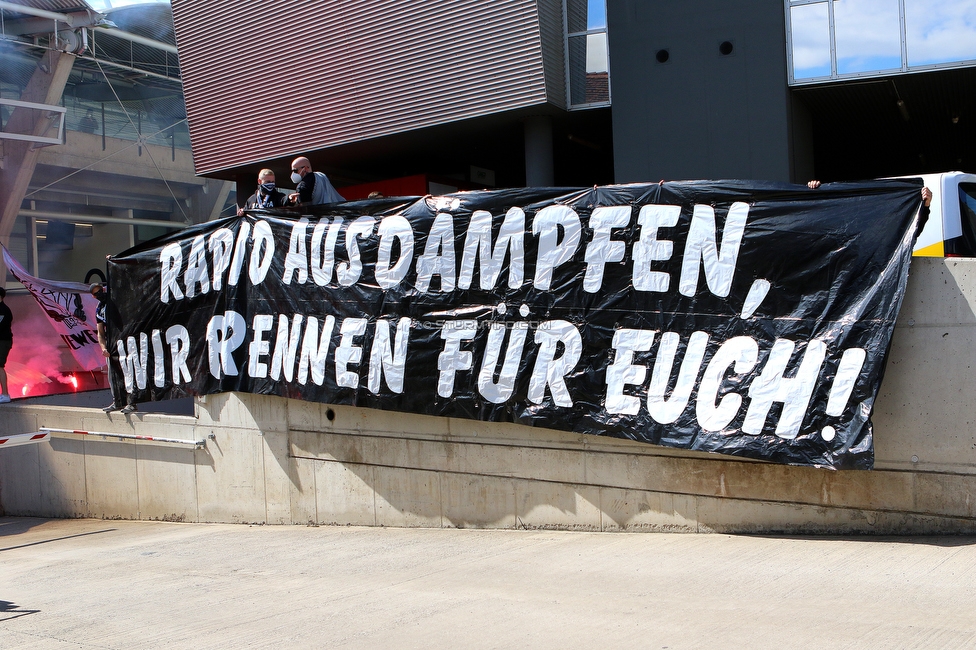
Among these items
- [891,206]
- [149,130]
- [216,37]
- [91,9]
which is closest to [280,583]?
[891,206]

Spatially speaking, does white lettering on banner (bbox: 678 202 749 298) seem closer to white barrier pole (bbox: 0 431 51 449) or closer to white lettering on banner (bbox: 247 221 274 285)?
white lettering on banner (bbox: 247 221 274 285)

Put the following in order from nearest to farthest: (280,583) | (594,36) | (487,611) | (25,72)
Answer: (487,611) < (280,583) < (594,36) < (25,72)

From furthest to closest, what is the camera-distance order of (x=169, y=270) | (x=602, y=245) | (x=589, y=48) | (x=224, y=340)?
(x=589, y=48)
(x=169, y=270)
(x=224, y=340)
(x=602, y=245)

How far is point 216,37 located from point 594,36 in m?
7.43

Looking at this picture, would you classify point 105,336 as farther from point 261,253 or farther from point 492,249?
point 492,249

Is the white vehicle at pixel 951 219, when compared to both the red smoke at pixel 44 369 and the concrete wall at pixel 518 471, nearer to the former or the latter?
the concrete wall at pixel 518 471

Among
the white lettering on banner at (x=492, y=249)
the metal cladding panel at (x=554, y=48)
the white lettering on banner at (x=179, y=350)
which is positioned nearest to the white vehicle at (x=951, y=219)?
the white lettering on banner at (x=492, y=249)

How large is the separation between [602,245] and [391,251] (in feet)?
7.36

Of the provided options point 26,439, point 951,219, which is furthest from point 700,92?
point 26,439

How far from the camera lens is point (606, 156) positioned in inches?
688

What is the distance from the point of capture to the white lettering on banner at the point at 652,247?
6.58 metres

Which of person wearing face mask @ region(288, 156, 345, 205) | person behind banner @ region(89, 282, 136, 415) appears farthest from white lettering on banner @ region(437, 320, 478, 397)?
person behind banner @ region(89, 282, 136, 415)

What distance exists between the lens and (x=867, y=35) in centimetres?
1161

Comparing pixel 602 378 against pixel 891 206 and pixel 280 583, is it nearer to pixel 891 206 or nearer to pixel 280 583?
pixel 891 206
